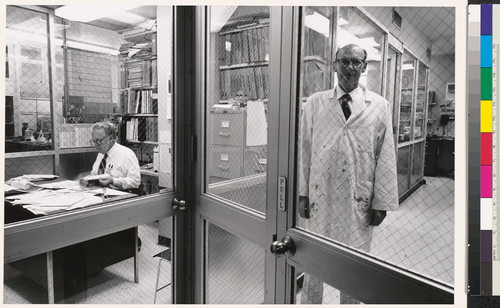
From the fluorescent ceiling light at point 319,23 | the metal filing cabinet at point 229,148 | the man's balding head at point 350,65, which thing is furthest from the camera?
the metal filing cabinet at point 229,148

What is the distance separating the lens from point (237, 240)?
72.3 inches

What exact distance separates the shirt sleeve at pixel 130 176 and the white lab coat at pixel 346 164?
98 centimetres

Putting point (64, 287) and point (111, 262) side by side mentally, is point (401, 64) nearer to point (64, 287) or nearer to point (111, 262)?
point (111, 262)

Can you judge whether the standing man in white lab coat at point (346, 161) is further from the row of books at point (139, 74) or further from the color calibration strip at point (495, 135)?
the row of books at point (139, 74)

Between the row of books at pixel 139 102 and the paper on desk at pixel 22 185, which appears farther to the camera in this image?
the row of books at pixel 139 102

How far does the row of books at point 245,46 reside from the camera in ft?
5.20

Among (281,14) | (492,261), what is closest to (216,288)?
(492,261)

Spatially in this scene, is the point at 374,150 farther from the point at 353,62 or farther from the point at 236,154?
the point at 236,154

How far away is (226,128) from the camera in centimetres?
183

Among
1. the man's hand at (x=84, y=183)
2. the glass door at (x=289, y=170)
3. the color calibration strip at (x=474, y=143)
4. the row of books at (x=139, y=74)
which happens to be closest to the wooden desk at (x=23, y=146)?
the man's hand at (x=84, y=183)

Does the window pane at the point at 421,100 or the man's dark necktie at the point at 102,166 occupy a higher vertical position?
the window pane at the point at 421,100

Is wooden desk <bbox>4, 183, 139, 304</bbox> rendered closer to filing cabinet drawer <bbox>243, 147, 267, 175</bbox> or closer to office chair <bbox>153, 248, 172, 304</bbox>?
office chair <bbox>153, 248, 172, 304</bbox>

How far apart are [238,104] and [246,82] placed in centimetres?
13

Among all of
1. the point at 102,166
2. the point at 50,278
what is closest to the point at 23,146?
the point at 102,166
